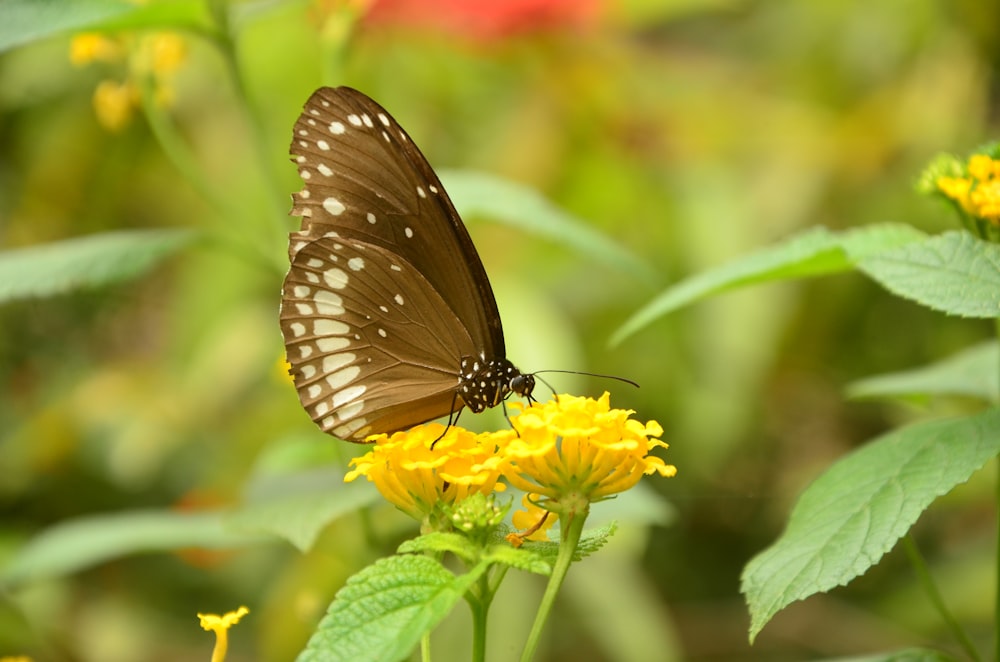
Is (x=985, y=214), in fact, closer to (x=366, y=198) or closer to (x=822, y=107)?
(x=366, y=198)

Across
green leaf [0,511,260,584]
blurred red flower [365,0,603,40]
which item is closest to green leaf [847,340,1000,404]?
green leaf [0,511,260,584]

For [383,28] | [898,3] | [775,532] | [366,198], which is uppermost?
[383,28]

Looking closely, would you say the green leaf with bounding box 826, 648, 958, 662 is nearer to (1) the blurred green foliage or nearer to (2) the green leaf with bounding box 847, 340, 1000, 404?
(2) the green leaf with bounding box 847, 340, 1000, 404

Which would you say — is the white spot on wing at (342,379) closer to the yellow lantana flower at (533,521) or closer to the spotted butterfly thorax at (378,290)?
the spotted butterfly thorax at (378,290)

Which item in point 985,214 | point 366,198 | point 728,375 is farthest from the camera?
point 728,375

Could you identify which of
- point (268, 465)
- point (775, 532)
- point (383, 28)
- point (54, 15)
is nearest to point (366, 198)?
point (54, 15)

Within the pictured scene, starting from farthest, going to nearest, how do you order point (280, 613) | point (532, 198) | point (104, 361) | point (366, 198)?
point (104, 361) < point (280, 613) < point (532, 198) < point (366, 198)
